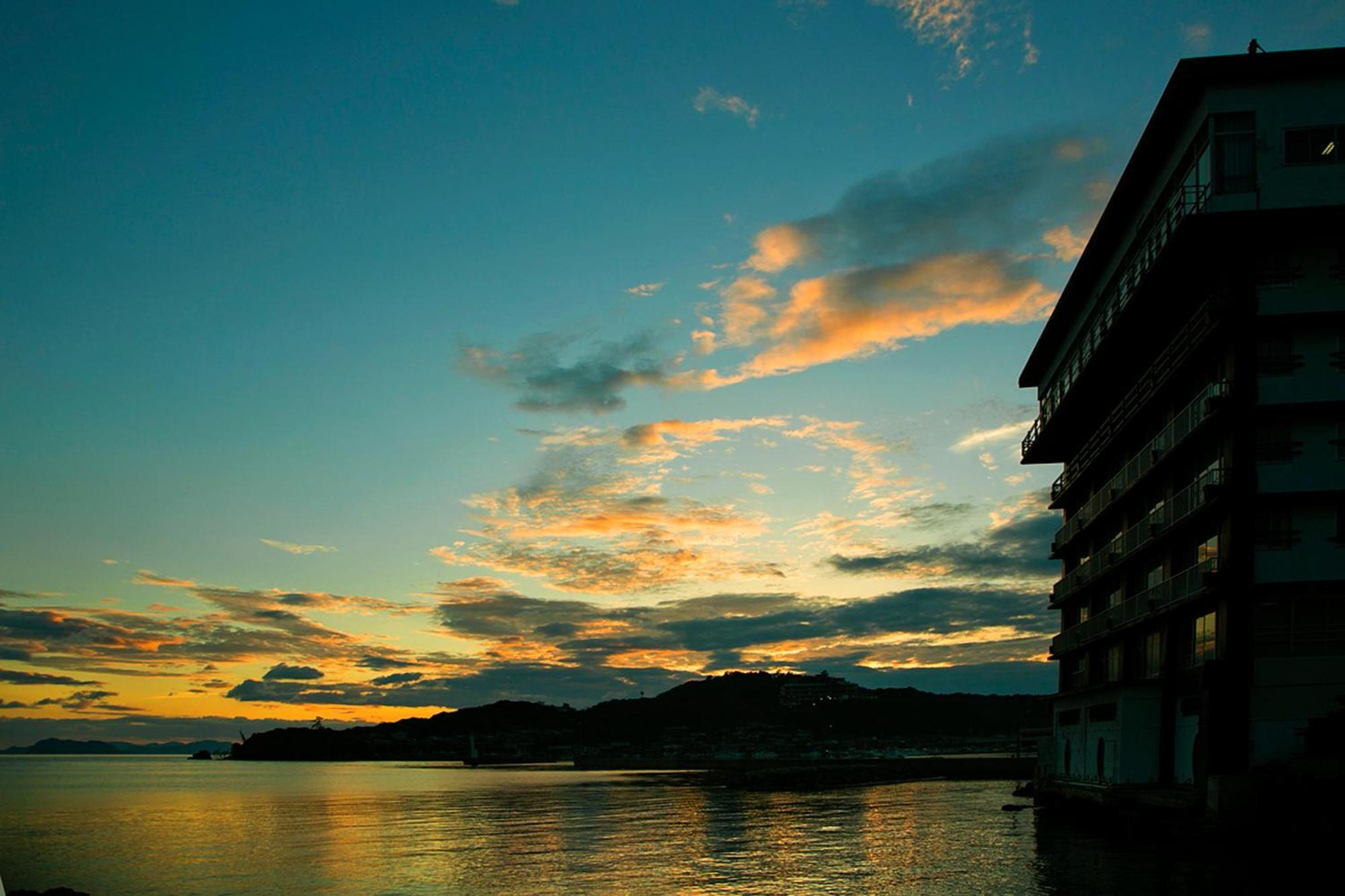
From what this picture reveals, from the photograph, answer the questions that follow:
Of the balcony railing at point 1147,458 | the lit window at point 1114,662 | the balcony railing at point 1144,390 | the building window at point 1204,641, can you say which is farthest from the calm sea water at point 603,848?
the balcony railing at point 1144,390

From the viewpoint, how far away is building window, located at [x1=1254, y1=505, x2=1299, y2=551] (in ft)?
134

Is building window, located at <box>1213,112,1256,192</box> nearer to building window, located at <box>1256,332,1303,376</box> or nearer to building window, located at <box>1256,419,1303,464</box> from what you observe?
building window, located at <box>1256,332,1303,376</box>

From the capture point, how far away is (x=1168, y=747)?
154 ft

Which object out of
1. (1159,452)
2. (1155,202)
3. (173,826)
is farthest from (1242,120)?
(173,826)

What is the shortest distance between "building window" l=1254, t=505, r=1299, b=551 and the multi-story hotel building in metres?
0.07

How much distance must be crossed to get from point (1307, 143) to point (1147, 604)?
2287cm

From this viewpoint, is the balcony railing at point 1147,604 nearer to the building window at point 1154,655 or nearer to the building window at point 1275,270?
the building window at point 1154,655

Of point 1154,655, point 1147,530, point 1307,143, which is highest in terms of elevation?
point 1307,143

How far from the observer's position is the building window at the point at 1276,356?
41531 millimetres

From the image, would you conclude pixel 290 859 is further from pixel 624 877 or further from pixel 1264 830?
pixel 1264 830

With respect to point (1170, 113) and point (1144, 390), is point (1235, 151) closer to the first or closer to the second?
point (1170, 113)

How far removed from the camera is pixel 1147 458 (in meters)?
52.6

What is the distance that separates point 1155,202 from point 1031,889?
32.1 metres

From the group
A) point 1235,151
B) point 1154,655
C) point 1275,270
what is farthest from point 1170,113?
point 1154,655
